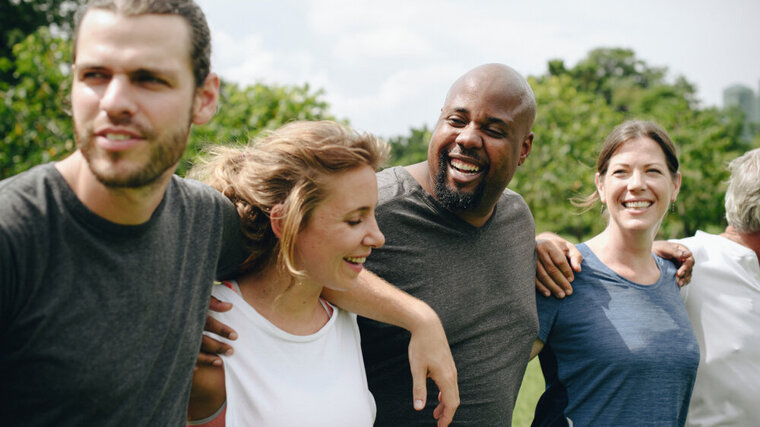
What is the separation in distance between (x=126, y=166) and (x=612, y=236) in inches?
98.7

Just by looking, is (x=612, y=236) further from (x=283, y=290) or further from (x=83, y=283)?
(x=83, y=283)

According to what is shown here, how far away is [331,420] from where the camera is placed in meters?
2.10

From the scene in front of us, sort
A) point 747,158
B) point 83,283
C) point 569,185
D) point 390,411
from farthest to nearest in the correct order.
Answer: point 569,185 → point 747,158 → point 390,411 → point 83,283

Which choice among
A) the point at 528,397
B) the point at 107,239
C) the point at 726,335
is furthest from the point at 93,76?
the point at 528,397

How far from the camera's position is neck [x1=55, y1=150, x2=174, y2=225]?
1.58m

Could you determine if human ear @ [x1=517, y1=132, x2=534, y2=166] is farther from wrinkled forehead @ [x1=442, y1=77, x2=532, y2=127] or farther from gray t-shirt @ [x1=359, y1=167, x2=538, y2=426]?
gray t-shirt @ [x1=359, y1=167, x2=538, y2=426]

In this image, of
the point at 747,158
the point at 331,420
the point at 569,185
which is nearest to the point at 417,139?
the point at 569,185

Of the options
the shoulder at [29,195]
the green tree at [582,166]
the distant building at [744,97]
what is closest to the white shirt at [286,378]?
the shoulder at [29,195]

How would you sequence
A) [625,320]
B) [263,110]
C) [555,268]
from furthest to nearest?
[263,110], [555,268], [625,320]

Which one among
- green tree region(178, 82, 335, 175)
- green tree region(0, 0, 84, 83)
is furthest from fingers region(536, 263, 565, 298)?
green tree region(0, 0, 84, 83)

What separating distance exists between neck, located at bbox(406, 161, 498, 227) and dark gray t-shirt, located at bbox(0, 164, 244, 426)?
4.21 feet

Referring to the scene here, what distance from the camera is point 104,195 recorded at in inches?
62.8

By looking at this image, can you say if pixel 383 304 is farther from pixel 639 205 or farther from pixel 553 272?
pixel 639 205

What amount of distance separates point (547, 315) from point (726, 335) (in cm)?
106
